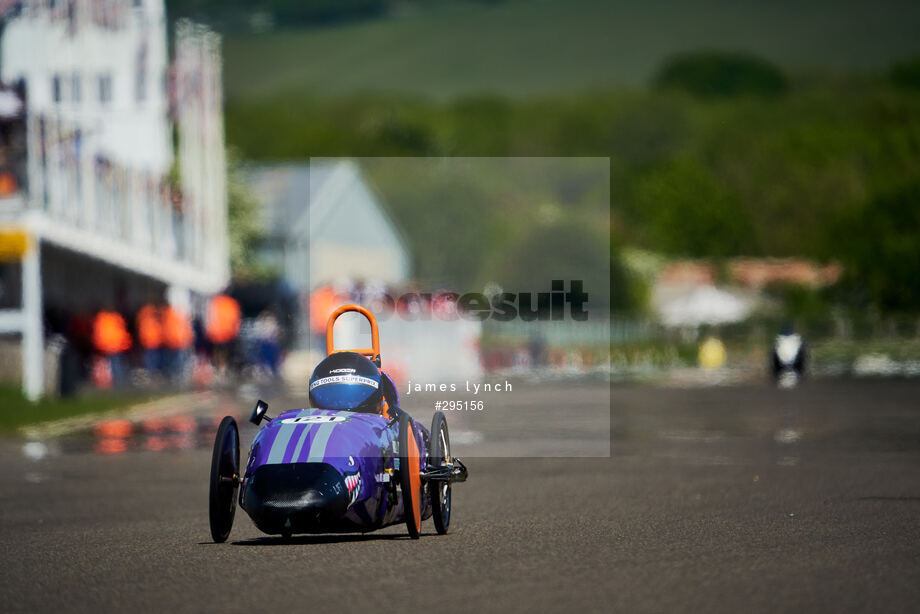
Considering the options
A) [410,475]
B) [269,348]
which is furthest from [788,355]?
[410,475]

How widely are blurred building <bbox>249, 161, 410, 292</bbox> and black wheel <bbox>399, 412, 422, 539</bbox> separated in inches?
2913

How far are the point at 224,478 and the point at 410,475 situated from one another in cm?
120

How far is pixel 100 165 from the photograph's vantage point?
41.6 m

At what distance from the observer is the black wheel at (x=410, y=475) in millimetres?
11102

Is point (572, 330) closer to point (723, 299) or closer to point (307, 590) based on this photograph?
A: point (723, 299)

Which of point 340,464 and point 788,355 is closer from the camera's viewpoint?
point 340,464

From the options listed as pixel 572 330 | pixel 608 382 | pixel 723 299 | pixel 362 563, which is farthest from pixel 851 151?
pixel 362 563

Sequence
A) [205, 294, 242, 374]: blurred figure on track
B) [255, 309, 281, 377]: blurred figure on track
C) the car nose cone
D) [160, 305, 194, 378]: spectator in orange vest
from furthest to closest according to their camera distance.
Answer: [255, 309, 281, 377]: blurred figure on track < [205, 294, 242, 374]: blurred figure on track < [160, 305, 194, 378]: spectator in orange vest < the car nose cone

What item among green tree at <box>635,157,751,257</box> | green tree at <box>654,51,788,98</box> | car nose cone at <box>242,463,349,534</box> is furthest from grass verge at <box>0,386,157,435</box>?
green tree at <box>654,51,788,98</box>

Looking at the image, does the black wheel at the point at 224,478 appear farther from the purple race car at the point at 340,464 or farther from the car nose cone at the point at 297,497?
A: the car nose cone at the point at 297,497

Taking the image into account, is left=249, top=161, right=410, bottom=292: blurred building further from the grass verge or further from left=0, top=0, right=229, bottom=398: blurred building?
the grass verge

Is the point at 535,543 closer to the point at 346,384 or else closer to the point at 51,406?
the point at 346,384

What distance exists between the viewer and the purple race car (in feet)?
35.4

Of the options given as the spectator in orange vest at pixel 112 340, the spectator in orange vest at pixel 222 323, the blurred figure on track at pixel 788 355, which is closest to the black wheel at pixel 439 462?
the spectator in orange vest at pixel 112 340
